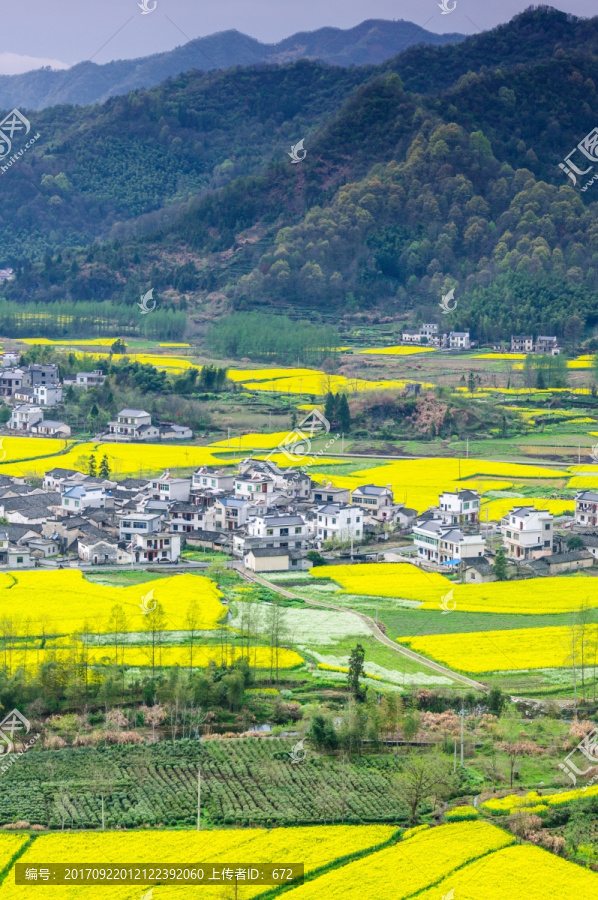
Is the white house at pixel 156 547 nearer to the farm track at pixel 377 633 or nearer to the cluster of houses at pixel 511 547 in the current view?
the farm track at pixel 377 633

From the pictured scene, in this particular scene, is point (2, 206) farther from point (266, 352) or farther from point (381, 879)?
point (381, 879)

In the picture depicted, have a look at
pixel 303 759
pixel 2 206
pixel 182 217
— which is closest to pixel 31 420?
pixel 303 759

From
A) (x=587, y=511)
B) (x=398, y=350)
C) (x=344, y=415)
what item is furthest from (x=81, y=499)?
(x=398, y=350)

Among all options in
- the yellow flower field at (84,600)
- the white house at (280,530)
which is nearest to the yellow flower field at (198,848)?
the yellow flower field at (84,600)

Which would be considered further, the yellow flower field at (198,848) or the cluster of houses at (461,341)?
the cluster of houses at (461,341)

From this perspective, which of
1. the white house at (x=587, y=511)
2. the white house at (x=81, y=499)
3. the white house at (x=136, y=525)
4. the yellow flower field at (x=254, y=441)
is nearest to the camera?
the white house at (x=136, y=525)
